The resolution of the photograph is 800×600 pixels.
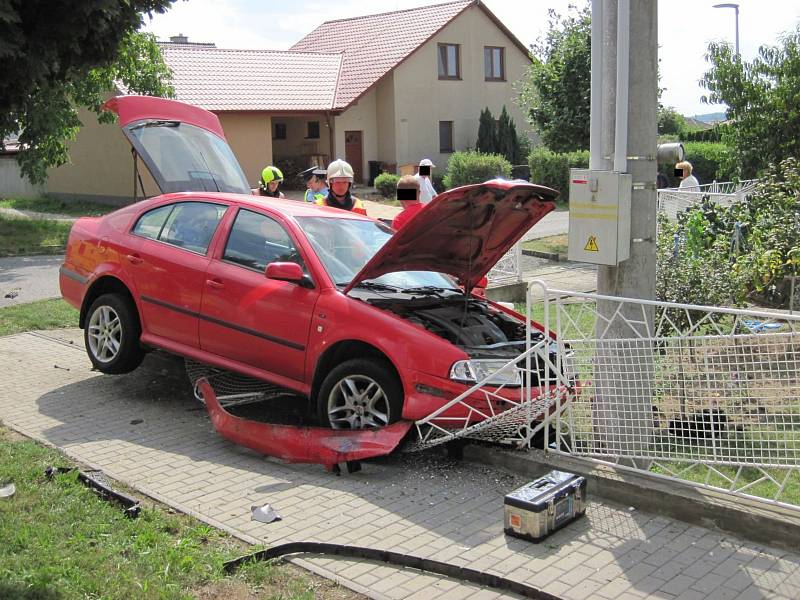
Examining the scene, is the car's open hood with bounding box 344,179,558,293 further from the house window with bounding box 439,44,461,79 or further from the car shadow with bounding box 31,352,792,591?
the house window with bounding box 439,44,461,79

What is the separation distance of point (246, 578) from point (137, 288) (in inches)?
150

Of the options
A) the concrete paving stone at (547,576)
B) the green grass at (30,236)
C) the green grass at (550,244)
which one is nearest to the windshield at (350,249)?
the concrete paving stone at (547,576)

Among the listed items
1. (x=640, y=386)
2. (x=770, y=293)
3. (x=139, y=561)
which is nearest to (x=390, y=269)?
(x=640, y=386)

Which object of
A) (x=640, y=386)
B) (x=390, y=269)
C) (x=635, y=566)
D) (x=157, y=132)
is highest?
(x=157, y=132)

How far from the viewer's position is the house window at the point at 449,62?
39.1m

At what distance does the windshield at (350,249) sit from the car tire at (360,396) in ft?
2.45

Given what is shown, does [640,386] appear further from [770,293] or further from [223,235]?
[770,293]

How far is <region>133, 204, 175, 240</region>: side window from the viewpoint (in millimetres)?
7715

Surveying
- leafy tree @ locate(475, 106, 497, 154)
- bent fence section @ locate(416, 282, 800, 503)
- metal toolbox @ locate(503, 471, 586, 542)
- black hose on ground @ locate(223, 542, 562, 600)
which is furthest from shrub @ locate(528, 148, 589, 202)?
black hose on ground @ locate(223, 542, 562, 600)

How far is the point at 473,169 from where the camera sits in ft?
102

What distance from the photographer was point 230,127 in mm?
31719

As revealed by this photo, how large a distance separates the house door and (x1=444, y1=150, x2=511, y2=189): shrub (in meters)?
6.23

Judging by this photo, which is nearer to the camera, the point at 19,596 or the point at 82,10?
the point at 19,596

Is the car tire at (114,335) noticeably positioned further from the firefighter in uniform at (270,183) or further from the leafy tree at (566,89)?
A: the leafy tree at (566,89)
